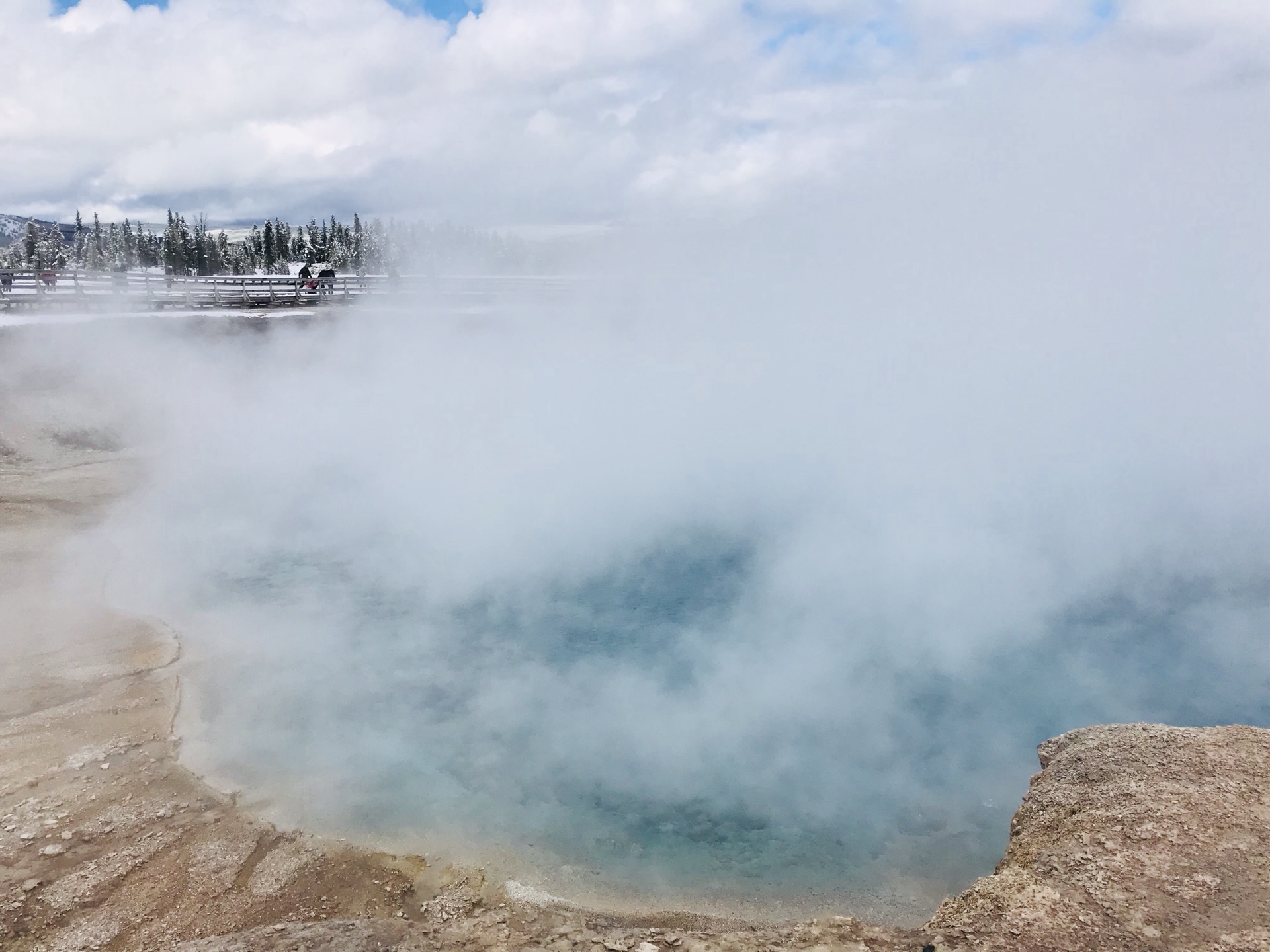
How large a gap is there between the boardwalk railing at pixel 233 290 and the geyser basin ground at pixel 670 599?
8.39 feet

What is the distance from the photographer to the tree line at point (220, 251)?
2454 inches

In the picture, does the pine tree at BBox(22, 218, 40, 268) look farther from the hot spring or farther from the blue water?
the blue water

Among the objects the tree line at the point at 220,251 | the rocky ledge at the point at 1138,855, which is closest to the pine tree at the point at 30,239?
the tree line at the point at 220,251

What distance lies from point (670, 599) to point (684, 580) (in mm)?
645

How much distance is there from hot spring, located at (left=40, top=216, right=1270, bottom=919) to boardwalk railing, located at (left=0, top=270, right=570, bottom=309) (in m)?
2.22

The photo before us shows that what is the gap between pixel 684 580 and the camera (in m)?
10.6

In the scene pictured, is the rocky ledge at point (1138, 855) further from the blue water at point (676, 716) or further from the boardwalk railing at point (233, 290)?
the boardwalk railing at point (233, 290)

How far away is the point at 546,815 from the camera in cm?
623

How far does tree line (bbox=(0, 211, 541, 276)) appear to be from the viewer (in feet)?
205

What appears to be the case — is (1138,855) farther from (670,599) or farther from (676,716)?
(670,599)

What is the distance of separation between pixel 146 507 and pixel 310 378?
6.68 meters

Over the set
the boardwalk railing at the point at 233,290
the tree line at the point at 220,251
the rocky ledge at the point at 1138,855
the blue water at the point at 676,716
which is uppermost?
the tree line at the point at 220,251

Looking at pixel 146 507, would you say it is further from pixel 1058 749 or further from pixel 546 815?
pixel 1058 749

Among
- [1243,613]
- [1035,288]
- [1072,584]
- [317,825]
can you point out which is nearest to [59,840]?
[317,825]
